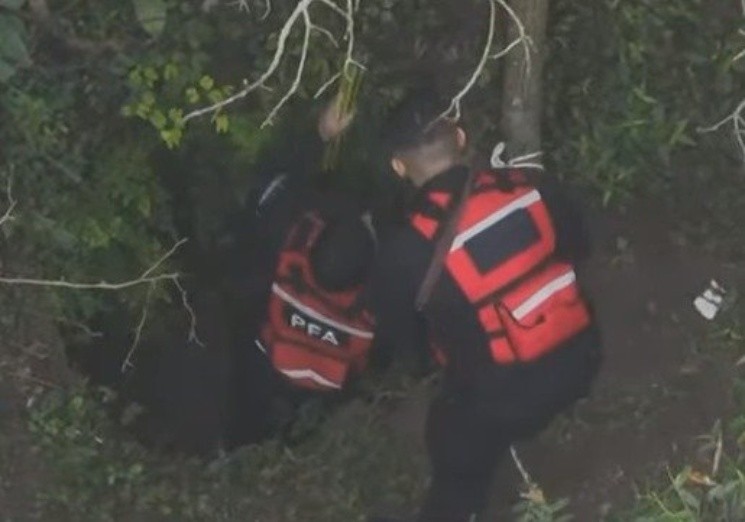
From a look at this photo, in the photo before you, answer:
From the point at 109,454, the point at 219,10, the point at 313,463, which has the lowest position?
the point at 313,463

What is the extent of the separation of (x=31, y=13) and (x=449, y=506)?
1408 mm

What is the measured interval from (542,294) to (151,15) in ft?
3.26

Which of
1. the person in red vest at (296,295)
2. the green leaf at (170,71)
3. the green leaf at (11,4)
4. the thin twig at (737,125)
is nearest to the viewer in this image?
the green leaf at (11,4)

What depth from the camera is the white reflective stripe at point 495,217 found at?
308 cm

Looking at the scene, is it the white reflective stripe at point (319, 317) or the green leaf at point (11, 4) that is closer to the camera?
the green leaf at point (11, 4)

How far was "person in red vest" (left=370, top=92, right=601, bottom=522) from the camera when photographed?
122 inches

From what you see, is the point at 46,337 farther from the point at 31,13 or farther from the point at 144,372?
the point at 31,13

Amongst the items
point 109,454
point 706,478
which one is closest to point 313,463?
point 109,454

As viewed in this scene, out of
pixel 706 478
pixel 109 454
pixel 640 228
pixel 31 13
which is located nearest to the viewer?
pixel 706 478

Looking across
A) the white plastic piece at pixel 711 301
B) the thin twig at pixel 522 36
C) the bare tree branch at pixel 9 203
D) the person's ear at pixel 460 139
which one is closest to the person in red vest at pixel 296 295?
the person's ear at pixel 460 139

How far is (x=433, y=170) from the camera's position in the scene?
3174 mm

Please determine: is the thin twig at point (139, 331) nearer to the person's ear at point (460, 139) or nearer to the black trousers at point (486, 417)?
the black trousers at point (486, 417)

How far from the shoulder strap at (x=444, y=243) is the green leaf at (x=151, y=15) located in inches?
28.5

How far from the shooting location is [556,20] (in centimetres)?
363
